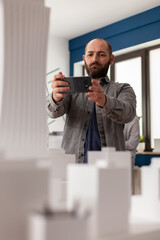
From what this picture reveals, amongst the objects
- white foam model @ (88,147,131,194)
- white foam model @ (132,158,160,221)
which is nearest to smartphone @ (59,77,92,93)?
white foam model @ (88,147,131,194)

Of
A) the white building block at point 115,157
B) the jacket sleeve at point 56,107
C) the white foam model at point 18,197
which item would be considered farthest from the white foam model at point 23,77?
the jacket sleeve at point 56,107

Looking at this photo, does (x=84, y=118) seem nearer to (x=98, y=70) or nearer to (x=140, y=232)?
(x=98, y=70)

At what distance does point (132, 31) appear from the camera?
5137mm

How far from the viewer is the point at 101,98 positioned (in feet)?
3.61

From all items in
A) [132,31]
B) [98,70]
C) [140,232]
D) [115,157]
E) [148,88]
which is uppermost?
[132,31]

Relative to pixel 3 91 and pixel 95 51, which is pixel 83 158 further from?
pixel 3 91

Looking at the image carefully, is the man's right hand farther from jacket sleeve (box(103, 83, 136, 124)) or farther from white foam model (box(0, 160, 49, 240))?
white foam model (box(0, 160, 49, 240))

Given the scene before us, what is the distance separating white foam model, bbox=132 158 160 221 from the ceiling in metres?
4.21

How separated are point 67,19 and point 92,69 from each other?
12.8 ft

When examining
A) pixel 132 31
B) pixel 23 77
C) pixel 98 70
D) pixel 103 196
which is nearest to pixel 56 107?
pixel 98 70

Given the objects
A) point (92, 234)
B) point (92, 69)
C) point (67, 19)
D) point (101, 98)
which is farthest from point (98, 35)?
point (92, 234)

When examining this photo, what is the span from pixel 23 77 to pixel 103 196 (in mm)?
453

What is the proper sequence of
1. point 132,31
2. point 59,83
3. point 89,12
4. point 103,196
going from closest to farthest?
1. point 103,196
2. point 59,83
3. point 89,12
4. point 132,31

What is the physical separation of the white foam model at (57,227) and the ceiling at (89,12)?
4.49 m
